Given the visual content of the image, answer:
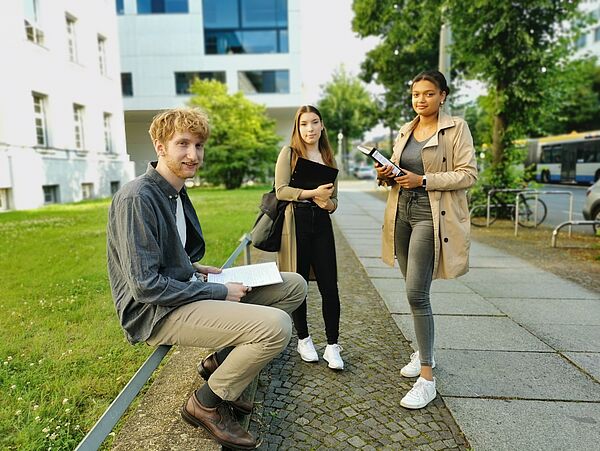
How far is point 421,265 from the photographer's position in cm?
285

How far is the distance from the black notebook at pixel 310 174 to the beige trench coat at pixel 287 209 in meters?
0.05

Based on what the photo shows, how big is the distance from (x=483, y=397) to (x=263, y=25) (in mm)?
36554

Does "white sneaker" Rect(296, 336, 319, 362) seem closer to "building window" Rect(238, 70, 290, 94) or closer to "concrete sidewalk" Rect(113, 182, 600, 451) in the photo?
"concrete sidewalk" Rect(113, 182, 600, 451)

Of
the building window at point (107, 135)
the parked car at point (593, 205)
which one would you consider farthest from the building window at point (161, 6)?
the parked car at point (593, 205)

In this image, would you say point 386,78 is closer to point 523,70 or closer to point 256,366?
point 523,70

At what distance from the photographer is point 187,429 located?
7.52ft

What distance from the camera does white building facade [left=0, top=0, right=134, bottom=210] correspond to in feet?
48.0

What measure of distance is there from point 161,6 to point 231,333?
37452 millimetres

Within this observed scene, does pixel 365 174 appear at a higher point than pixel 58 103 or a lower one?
lower


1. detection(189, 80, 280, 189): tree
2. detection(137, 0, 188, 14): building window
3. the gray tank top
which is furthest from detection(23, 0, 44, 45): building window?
detection(137, 0, 188, 14): building window

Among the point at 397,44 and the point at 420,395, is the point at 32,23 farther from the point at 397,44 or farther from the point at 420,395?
the point at 420,395

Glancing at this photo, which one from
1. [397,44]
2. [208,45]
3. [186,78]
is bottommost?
[397,44]

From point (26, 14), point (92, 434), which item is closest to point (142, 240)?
point (92, 434)

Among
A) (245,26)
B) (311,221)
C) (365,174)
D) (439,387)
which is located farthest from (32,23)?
(365,174)
